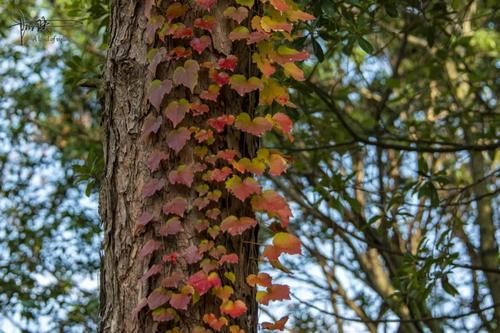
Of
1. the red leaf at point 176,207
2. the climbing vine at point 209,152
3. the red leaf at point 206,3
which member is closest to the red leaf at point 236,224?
the climbing vine at point 209,152

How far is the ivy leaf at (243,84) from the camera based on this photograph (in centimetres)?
211

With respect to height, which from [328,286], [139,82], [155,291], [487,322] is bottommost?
[155,291]

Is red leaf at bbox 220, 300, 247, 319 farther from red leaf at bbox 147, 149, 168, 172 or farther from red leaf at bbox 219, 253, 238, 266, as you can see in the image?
red leaf at bbox 147, 149, 168, 172

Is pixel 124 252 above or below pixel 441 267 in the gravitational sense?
below

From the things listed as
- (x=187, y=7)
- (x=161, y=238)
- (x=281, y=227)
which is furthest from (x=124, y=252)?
(x=187, y=7)

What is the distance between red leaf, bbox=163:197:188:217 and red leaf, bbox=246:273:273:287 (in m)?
0.24

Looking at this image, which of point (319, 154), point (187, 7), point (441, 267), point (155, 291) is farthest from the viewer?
point (319, 154)

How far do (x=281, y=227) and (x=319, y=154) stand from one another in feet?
8.53

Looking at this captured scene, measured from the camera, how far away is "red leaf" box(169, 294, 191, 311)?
1.97 m

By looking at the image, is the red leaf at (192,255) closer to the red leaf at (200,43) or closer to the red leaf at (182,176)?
the red leaf at (182,176)

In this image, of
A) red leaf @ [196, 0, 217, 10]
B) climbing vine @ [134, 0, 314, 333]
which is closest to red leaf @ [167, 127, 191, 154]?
climbing vine @ [134, 0, 314, 333]

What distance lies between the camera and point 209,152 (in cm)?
210

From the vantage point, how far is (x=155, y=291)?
202cm

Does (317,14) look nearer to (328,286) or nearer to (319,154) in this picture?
(319,154)
